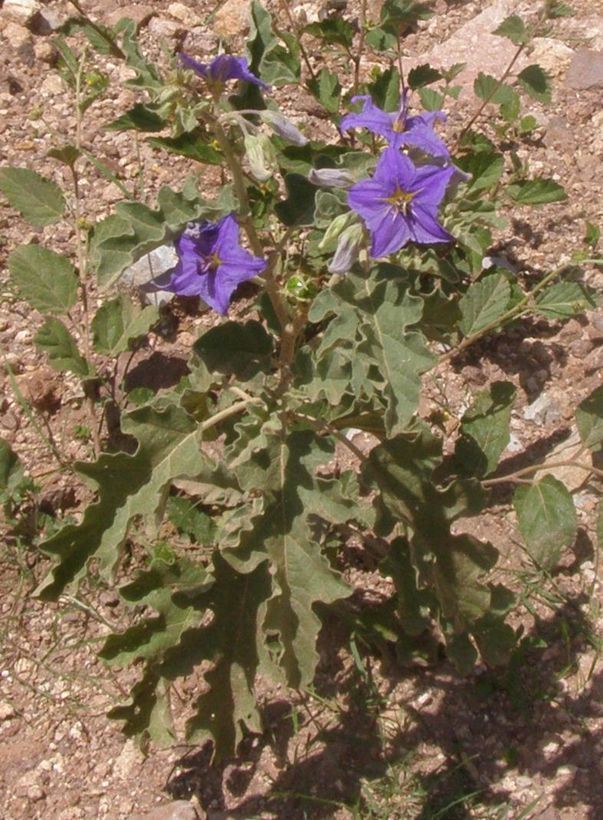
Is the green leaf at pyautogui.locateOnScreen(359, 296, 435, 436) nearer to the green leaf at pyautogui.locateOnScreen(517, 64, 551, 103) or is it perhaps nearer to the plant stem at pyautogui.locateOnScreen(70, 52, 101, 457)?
the plant stem at pyautogui.locateOnScreen(70, 52, 101, 457)

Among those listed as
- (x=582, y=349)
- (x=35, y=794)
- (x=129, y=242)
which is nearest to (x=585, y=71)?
(x=582, y=349)

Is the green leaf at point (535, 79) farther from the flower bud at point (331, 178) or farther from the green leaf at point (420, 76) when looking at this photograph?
the flower bud at point (331, 178)

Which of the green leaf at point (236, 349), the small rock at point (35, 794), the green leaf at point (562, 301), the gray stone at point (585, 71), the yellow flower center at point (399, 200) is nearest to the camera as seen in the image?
the yellow flower center at point (399, 200)

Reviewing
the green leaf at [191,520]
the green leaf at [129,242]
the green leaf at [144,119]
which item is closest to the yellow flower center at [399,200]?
the green leaf at [129,242]

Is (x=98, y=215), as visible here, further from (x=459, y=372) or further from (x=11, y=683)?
(x=11, y=683)

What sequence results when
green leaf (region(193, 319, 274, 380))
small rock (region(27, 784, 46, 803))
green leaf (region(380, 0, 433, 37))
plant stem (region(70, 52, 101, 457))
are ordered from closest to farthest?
green leaf (region(193, 319, 274, 380)) < small rock (region(27, 784, 46, 803)) < plant stem (region(70, 52, 101, 457)) < green leaf (region(380, 0, 433, 37))

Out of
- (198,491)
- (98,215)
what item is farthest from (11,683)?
(98,215)

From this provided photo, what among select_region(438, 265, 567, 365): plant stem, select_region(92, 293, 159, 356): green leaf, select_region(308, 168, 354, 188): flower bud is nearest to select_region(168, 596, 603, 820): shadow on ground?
select_region(438, 265, 567, 365): plant stem
